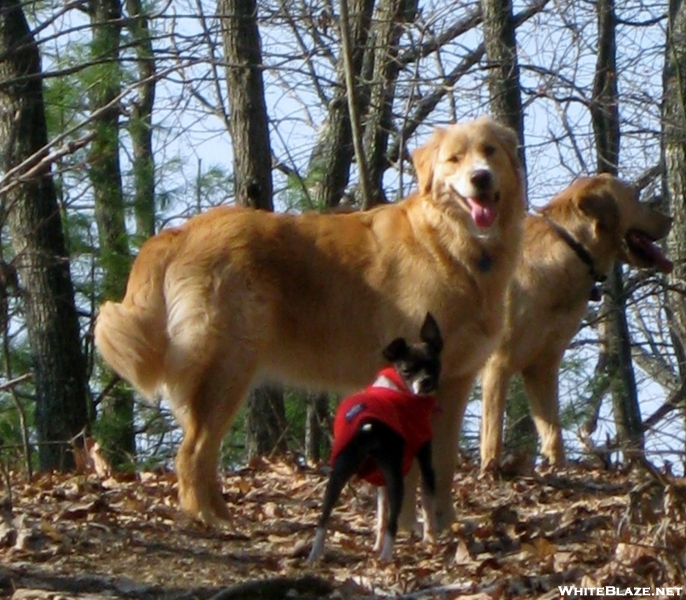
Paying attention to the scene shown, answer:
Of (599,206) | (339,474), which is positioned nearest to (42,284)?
(599,206)

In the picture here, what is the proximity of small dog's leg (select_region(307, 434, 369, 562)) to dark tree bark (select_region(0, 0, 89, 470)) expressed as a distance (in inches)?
240

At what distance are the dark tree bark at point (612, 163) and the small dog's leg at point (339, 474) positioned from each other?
277 inches

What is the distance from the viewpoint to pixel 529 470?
8.02 metres

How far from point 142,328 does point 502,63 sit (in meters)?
6.10

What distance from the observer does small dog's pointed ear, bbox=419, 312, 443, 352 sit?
611cm

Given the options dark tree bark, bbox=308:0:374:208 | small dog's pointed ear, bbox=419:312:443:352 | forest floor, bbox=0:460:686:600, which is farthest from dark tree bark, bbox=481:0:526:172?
small dog's pointed ear, bbox=419:312:443:352

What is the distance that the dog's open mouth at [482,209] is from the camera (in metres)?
6.97

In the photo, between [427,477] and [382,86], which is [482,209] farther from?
[382,86]

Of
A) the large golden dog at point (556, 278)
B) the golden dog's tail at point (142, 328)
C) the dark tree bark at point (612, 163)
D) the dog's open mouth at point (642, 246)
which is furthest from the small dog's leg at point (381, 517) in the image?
the dark tree bark at point (612, 163)

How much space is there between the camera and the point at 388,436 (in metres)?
5.57

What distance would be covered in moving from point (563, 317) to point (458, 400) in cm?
229

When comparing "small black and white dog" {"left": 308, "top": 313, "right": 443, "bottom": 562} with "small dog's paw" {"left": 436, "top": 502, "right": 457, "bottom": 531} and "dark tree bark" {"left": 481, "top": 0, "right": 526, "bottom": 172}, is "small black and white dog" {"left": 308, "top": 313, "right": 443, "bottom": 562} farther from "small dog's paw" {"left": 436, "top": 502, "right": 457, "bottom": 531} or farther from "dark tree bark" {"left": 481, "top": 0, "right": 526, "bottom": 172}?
"dark tree bark" {"left": 481, "top": 0, "right": 526, "bottom": 172}

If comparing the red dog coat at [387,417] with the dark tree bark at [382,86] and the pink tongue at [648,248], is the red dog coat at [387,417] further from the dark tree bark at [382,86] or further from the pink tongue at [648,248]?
the dark tree bark at [382,86]

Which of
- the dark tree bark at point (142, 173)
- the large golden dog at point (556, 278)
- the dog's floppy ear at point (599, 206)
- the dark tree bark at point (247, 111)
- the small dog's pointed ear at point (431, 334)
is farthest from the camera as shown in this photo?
the dark tree bark at point (142, 173)
